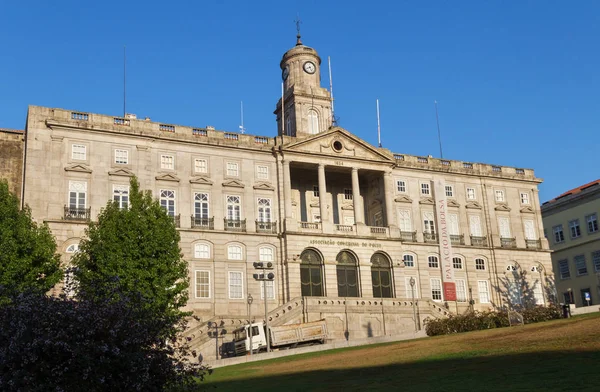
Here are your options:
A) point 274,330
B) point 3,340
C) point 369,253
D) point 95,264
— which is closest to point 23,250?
point 95,264

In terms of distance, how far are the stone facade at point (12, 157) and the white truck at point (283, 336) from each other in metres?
19.3

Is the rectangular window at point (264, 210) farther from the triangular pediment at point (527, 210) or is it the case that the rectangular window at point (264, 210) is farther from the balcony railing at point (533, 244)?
the triangular pediment at point (527, 210)

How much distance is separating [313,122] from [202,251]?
57.9ft

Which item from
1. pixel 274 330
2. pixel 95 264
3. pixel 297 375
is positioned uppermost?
pixel 95 264

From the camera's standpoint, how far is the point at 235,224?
189ft

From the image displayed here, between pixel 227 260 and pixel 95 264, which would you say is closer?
pixel 95 264

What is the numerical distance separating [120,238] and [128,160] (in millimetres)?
13168

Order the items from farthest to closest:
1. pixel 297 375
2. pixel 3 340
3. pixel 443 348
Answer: pixel 443 348 < pixel 297 375 < pixel 3 340

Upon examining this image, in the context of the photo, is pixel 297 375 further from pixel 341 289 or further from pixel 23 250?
pixel 341 289

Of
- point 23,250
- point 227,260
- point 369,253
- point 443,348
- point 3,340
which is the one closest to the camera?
A: point 3,340

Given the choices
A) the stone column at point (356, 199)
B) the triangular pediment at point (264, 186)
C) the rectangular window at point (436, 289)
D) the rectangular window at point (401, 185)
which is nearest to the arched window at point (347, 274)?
the stone column at point (356, 199)

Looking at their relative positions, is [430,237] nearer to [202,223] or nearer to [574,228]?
[202,223]

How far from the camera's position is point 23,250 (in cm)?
4191

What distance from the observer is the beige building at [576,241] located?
7775cm
